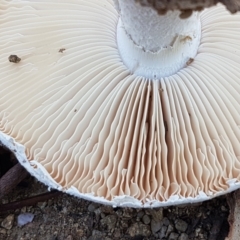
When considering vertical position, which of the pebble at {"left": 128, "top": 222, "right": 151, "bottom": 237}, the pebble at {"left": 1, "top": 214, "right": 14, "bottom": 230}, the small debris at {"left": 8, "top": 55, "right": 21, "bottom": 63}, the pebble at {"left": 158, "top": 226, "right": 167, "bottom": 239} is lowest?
the pebble at {"left": 1, "top": 214, "right": 14, "bottom": 230}

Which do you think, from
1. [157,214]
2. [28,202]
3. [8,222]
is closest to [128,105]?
[157,214]

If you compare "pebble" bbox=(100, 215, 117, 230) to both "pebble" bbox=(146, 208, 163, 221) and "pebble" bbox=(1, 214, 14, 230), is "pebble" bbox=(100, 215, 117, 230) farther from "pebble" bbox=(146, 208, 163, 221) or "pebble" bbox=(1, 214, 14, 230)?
"pebble" bbox=(1, 214, 14, 230)

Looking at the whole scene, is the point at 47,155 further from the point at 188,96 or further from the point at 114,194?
the point at 188,96

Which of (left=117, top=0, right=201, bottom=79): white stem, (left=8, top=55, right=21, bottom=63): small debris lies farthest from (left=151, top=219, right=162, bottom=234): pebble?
(left=8, top=55, right=21, bottom=63): small debris

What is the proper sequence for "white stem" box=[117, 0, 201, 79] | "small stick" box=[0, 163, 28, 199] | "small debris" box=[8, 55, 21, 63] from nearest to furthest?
1. "white stem" box=[117, 0, 201, 79]
2. "small debris" box=[8, 55, 21, 63]
3. "small stick" box=[0, 163, 28, 199]

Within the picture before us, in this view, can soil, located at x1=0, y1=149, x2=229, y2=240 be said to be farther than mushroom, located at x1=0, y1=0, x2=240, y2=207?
Yes

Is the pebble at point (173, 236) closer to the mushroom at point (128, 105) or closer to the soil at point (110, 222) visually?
the soil at point (110, 222)
